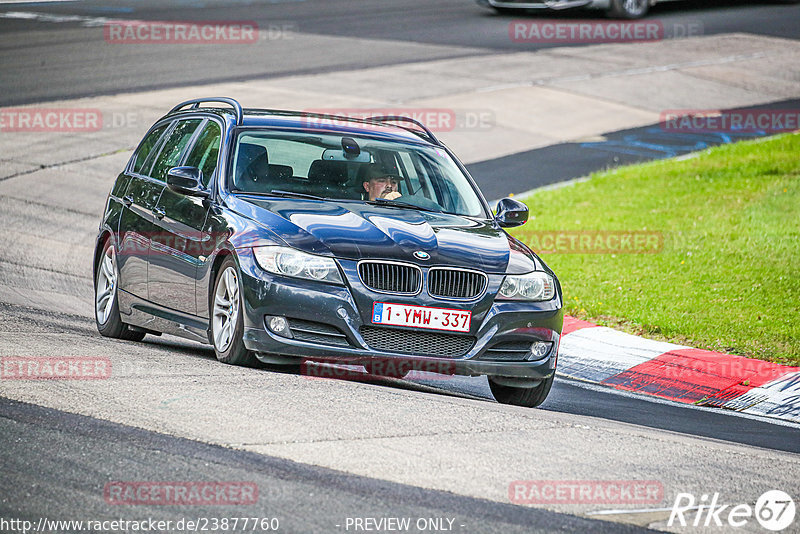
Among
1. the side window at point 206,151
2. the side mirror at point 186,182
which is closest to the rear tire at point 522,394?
the side mirror at point 186,182

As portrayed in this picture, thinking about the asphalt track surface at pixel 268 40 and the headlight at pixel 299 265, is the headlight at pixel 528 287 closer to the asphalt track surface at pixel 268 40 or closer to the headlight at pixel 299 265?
the headlight at pixel 299 265

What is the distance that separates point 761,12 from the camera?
34719 mm

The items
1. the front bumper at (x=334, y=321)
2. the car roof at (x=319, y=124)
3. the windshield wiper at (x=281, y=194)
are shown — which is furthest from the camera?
the car roof at (x=319, y=124)

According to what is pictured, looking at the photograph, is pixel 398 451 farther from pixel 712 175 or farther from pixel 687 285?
pixel 712 175

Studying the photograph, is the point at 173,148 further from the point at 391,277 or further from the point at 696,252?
the point at 696,252

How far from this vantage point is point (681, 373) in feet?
32.3

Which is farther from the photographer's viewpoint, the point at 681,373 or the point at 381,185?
the point at 681,373

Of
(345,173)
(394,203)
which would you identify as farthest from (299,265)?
(345,173)

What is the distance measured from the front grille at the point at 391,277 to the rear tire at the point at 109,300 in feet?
8.92

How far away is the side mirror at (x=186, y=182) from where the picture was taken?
8.27 m

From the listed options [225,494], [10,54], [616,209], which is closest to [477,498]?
[225,494]

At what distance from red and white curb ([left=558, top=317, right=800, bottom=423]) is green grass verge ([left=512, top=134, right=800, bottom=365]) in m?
0.32

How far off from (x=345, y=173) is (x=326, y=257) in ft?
4.51

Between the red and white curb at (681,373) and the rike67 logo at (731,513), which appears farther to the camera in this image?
the red and white curb at (681,373)
